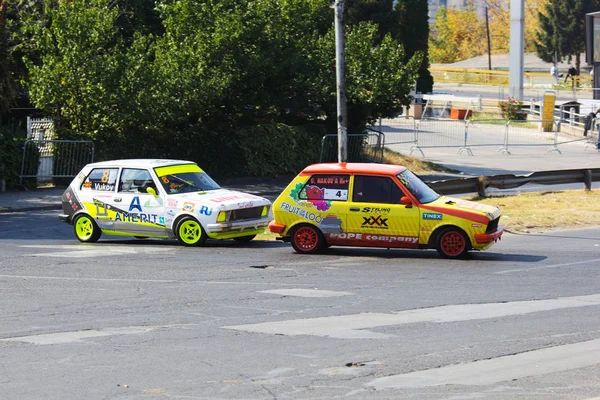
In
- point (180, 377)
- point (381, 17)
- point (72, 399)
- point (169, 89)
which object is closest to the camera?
point (72, 399)

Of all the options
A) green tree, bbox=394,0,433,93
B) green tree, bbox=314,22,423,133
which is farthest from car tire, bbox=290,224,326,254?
green tree, bbox=394,0,433,93

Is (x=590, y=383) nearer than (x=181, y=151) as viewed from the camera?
Yes

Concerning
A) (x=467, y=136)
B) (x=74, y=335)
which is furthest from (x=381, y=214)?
(x=467, y=136)

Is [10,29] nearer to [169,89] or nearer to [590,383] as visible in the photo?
[169,89]

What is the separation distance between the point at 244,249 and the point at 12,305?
5.98 metres

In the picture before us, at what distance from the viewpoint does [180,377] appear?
8266 mm

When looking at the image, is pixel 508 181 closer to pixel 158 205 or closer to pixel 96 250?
pixel 158 205

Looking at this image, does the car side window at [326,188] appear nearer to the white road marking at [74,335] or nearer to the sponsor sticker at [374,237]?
the sponsor sticker at [374,237]

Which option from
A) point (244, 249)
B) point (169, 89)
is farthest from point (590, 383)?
point (169, 89)

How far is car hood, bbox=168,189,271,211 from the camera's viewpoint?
56.7 ft

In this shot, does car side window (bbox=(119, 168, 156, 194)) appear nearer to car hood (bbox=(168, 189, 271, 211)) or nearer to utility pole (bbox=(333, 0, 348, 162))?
car hood (bbox=(168, 189, 271, 211))

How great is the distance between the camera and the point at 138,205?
58.7ft

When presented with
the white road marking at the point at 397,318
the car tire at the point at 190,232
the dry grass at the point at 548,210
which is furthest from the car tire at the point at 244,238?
the white road marking at the point at 397,318

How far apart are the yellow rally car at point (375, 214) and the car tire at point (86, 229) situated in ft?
13.0
